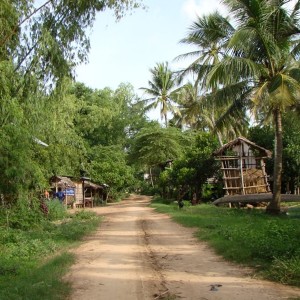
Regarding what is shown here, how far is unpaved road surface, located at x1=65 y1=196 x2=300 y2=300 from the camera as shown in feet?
20.8

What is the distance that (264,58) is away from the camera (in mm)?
17391

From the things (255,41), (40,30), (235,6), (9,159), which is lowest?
(9,159)

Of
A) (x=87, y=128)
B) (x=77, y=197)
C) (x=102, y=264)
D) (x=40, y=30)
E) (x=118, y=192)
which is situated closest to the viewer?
(x=102, y=264)

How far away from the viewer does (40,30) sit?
35.7 feet

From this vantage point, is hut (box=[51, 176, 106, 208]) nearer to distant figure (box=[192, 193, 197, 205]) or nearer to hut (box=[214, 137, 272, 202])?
distant figure (box=[192, 193, 197, 205])

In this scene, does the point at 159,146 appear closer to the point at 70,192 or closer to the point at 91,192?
the point at 91,192

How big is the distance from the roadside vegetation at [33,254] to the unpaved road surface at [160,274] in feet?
1.19

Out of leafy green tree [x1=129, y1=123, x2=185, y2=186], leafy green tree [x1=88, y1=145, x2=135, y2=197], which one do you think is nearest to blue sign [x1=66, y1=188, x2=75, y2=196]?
leafy green tree [x1=88, y1=145, x2=135, y2=197]

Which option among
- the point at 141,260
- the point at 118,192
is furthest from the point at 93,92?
the point at 141,260

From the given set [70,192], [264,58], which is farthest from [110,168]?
[264,58]

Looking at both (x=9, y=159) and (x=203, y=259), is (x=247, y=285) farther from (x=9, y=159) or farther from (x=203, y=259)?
(x=9, y=159)

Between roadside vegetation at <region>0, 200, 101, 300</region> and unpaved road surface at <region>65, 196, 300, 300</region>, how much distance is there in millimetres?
364

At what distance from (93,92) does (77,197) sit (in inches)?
580

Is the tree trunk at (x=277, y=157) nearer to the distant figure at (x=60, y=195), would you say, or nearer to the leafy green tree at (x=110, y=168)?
the distant figure at (x=60, y=195)
